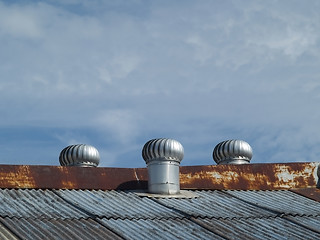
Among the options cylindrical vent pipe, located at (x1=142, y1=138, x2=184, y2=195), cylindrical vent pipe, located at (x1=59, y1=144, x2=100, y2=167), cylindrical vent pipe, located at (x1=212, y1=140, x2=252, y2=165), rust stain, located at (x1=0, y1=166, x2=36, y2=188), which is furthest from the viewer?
cylindrical vent pipe, located at (x1=212, y1=140, x2=252, y2=165)

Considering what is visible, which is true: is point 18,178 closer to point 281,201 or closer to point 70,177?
point 70,177

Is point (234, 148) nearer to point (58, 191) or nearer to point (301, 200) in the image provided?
point (301, 200)

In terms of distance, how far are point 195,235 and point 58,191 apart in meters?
3.48

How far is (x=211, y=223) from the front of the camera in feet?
40.0

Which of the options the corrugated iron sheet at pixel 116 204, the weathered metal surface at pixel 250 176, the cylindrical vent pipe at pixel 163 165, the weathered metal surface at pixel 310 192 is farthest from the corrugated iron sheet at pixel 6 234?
the weathered metal surface at pixel 310 192

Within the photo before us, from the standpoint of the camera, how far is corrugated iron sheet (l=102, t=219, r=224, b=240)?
435 inches

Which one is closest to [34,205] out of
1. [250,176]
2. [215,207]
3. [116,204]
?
[116,204]

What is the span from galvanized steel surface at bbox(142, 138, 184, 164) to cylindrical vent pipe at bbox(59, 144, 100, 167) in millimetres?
3069

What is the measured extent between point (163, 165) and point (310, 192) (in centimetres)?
387

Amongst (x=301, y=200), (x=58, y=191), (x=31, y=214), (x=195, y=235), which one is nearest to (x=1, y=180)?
(x=58, y=191)

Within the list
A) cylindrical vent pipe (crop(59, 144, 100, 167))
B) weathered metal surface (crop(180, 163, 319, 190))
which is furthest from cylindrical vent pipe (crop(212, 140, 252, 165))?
cylindrical vent pipe (crop(59, 144, 100, 167))

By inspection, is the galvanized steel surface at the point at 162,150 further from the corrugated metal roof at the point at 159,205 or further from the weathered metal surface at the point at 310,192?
the weathered metal surface at the point at 310,192

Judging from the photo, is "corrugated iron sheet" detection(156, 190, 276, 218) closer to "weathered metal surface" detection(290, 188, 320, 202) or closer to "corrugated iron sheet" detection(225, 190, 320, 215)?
"corrugated iron sheet" detection(225, 190, 320, 215)

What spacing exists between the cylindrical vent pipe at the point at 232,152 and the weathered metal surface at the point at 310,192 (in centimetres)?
288
